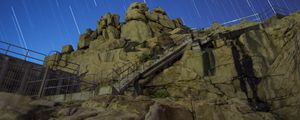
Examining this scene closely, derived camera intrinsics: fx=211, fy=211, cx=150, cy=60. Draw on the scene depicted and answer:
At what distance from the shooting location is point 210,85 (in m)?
21.4

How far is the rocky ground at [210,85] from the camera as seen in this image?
11312 mm

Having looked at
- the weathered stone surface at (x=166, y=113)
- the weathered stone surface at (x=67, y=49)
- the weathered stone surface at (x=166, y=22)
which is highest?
the weathered stone surface at (x=166, y=22)

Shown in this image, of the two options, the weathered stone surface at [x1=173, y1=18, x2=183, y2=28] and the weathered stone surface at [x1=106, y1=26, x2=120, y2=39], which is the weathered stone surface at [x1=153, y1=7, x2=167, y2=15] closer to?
the weathered stone surface at [x1=173, y1=18, x2=183, y2=28]

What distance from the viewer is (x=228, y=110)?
1405cm

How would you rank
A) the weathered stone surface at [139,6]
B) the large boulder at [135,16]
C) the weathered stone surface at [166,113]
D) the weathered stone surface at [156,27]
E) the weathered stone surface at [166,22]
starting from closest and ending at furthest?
the weathered stone surface at [166,113]
the weathered stone surface at [156,27]
the large boulder at [135,16]
the weathered stone surface at [166,22]
the weathered stone surface at [139,6]

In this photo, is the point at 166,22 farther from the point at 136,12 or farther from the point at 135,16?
the point at 135,16

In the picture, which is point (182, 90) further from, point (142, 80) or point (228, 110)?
point (228, 110)

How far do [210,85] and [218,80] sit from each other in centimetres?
95

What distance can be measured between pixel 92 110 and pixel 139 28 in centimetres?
3380

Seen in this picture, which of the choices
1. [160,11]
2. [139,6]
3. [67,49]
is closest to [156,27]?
[160,11]

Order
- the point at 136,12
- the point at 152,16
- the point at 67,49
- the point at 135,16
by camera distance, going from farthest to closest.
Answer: the point at 152,16 → the point at 136,12 → the point at 135,16 → the point at 67,49

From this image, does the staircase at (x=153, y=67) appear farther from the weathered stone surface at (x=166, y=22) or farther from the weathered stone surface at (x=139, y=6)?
the weathered stone surface at (x=139, y=6)

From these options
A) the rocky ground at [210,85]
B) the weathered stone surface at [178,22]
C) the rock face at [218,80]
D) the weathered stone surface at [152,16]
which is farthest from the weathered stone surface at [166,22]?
the rock face at [218,80]

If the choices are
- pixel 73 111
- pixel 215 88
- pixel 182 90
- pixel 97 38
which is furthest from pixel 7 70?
pixel 97 38
